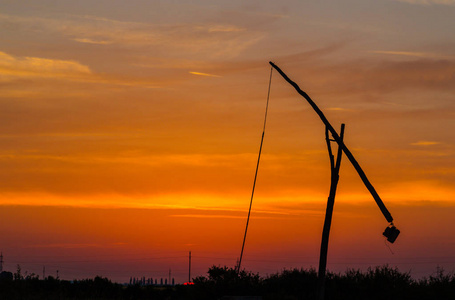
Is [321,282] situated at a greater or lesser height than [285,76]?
lesser

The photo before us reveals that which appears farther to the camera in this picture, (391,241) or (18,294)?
(18,294)

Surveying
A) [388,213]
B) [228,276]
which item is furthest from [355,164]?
[228,276]

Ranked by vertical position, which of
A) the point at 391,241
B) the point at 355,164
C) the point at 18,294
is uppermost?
the point at 355,164

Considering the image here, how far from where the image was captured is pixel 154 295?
46.5m

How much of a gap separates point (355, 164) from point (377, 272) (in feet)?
27.6

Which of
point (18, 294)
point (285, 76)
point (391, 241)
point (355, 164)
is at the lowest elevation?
point (18, 294)

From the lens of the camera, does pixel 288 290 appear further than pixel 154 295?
No

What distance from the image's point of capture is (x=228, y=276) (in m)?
37.4

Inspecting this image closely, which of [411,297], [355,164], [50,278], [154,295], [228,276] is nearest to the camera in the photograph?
[355,164]

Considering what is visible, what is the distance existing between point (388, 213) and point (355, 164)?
2.65 metres

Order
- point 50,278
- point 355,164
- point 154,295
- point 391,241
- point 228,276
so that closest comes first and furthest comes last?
point 391,241, point 355,164, point 228,276, point 50,278, point 154,295

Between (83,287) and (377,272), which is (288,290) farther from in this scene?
(83,287)

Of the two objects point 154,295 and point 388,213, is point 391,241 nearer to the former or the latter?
point 388,213

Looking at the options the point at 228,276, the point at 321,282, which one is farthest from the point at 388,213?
the point at 228,276
